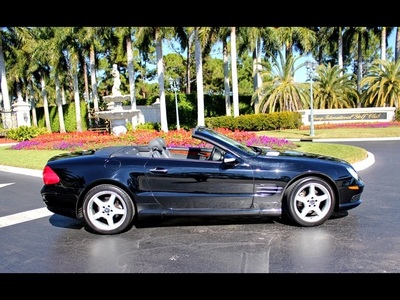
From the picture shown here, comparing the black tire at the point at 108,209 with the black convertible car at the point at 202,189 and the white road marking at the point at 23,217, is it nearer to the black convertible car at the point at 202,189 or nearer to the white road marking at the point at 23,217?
the black convertible car at the point at 202,189

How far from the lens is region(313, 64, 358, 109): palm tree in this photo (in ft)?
94.6

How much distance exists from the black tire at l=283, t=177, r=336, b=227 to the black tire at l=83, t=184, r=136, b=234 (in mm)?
2078

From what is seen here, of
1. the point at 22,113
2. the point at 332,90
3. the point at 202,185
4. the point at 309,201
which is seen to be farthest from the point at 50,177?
the point at 332,90

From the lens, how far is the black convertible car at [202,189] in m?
4.13

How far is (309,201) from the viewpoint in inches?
164

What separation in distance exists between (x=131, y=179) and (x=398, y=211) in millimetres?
3926

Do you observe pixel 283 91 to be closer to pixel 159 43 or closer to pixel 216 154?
pixel 159 43

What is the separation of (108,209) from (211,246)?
1.47 meters

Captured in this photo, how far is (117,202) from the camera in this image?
13.9 ft

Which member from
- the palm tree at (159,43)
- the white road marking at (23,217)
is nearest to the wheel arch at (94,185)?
the white road marking at (23,217)

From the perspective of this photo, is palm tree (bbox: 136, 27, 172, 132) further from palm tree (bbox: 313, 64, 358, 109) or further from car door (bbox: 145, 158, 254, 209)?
car door (bbox: 145, 158, 254, 209)

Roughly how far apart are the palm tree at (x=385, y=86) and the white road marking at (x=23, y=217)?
92.7 feet
